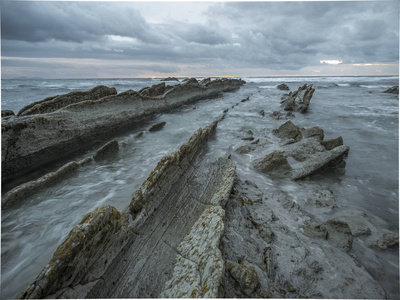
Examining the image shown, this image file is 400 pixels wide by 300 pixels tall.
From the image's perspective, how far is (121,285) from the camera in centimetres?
287

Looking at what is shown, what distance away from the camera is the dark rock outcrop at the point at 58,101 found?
29.8 ft

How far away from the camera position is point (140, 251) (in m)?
3.39

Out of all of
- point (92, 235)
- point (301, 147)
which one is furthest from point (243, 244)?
point (301, 147)

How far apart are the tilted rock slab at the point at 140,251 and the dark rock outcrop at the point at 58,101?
8330 millimetres

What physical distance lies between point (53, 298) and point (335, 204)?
6.42m

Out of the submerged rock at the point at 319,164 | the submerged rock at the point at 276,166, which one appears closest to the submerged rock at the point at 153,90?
the submerged rock at the point at 276,166

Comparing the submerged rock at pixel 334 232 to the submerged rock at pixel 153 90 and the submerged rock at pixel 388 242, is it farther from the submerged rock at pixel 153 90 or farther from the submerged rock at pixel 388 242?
the submerged rock at pixel 153 90

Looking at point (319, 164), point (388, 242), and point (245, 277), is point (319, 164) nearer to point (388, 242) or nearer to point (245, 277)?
point (388, 242)

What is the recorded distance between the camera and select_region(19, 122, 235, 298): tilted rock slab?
2531mm

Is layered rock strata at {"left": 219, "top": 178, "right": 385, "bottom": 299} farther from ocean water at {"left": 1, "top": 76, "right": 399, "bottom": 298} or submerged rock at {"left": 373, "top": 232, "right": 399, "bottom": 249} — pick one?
submerged rock at {"left": 373, "top": 232, "right": 399, "bottom": 249}

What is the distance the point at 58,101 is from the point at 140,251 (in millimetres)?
10513

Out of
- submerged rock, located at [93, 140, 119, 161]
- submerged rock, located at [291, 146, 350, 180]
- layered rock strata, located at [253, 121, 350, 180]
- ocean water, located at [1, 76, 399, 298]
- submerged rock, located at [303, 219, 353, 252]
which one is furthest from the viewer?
submerged rock, located at [93, 140, 119, 161]

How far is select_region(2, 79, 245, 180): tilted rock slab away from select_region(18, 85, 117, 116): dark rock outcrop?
1.35 metres

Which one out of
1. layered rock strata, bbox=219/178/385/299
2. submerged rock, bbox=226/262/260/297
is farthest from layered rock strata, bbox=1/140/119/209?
submerged rock, bbox=226/262/260/297
